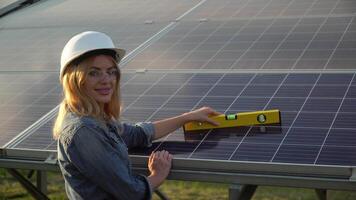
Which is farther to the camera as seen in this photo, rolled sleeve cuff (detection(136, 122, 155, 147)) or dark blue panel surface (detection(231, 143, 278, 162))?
rolled sleeve cuff (detection(136, 122, 155, 147))

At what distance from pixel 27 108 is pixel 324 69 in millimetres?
2940

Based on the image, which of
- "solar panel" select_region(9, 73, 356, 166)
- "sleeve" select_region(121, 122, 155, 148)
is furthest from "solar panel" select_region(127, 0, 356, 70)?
"sleeve" select_region(121, 122, 155, 148)

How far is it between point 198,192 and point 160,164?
5366mm

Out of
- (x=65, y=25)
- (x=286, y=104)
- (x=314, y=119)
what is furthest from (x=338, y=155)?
(x=65, y=25)

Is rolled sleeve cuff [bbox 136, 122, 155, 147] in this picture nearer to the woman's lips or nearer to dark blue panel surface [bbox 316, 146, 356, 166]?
the woman's lips

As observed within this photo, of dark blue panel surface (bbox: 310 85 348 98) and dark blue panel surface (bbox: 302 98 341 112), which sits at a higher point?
dark blue panel surface (bbox: 310 85 348 98)

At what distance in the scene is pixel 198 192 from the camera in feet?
33.2

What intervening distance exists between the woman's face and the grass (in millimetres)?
5618

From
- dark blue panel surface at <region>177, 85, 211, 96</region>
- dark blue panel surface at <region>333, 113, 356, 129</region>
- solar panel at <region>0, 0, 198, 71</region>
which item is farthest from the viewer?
solar panel at <region>0, 0, 198, 71</region>

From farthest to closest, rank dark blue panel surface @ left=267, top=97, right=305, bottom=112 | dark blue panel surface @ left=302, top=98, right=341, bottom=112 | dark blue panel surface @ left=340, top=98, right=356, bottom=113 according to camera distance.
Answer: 1. dark blue panel surface @ left=267, top=97, right=305, bottom=112
2. dark blue panel surface @ left=302, top=98, right=341, bottom=112
3. dark blue panel surface @ left=340, top=98, right=356, bottom=113

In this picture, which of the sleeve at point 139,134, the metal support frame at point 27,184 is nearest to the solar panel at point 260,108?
the sleeve at point 139,134

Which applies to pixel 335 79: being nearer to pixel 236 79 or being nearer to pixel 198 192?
pixel 236 79

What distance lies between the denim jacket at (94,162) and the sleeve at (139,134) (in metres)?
0.79

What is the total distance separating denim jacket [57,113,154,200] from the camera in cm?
405
